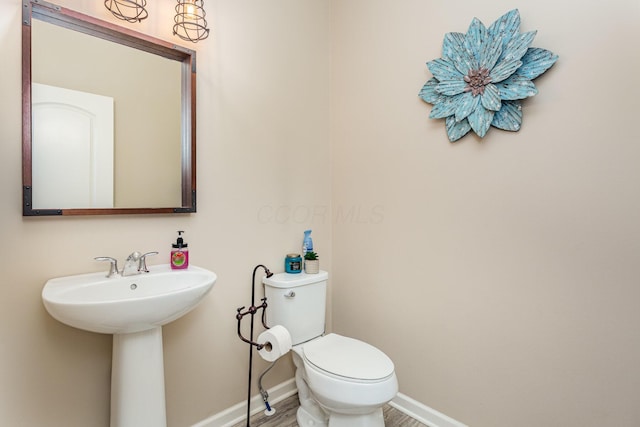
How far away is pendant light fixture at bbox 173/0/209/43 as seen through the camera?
141 centimetres

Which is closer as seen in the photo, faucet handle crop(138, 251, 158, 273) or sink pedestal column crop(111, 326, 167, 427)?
sink pedestal column crop(111, 326, 167, 427)

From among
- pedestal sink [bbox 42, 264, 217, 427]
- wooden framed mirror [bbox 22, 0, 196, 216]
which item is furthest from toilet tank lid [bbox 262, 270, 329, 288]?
wooden framed mirror [bbox 22, 0, 196, 216]

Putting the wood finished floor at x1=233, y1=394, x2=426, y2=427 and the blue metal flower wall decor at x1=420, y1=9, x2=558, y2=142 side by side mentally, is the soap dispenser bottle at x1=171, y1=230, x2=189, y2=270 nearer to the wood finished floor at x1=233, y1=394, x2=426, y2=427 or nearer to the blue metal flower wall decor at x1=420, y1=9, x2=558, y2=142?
the wood finished floor at x1=233, y1=394, x2=426, y2=427

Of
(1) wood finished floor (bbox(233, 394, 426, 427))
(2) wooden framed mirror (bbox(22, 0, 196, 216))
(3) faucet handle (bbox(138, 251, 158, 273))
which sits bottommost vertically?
(1) wood finished floor (bbox(233, 394, 426, 427))

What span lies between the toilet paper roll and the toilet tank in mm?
155

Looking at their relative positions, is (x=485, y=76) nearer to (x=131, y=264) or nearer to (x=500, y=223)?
(x=500, y=223)

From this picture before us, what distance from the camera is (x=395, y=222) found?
1.81m

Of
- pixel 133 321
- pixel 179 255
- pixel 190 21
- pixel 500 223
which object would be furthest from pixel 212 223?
pixel 500 223

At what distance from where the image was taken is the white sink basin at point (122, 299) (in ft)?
3.20

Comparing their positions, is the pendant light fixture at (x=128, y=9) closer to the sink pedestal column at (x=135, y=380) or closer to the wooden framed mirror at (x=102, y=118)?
the wooden framed mirror at (x=102, y=118)

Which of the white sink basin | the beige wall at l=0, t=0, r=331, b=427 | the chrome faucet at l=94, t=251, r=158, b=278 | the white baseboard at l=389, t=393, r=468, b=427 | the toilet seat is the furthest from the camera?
the white baseboard at l=389, t=393, r=468, b=427

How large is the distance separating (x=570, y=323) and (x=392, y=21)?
5.66 ft

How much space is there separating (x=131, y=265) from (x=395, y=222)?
1.31 metres

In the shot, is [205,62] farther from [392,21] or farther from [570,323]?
[570,323]
